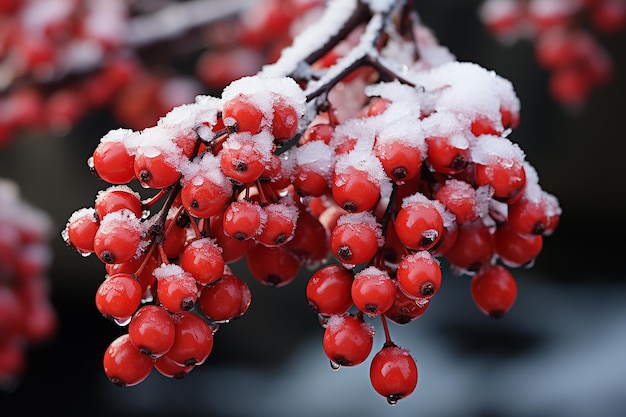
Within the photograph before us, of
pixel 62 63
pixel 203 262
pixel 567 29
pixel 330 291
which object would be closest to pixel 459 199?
pixel 330 291

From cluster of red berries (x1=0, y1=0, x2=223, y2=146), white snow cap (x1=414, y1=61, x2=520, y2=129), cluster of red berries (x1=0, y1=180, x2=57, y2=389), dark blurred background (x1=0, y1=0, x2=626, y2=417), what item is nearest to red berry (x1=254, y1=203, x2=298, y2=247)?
white snow cap (x1=414, y1=61, x2=520, y2=129)

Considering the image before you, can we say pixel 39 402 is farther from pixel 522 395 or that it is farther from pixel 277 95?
pixel 277 95

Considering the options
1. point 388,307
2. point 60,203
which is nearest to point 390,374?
point 388,307

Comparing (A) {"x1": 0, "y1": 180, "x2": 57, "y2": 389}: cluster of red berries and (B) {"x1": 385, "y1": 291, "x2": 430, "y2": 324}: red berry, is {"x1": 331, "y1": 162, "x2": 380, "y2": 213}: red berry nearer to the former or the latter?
(B) {"x1": 385, "y1": 291, "x2": 430, "y2": 324}: red berry

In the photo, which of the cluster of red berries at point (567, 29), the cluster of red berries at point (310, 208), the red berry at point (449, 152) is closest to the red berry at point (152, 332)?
the cluster of red berries at point (310, 208)

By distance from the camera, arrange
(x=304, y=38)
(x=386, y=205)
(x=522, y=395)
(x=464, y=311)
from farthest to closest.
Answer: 1. (x=464, y=311)
2. (x=522, y=395)
3. (x=304, y=38)
4. (x=386, y=205)
